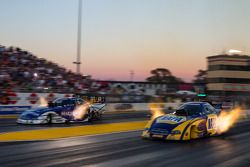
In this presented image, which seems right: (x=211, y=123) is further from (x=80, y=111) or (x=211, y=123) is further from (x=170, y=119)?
(x=80, y=111)

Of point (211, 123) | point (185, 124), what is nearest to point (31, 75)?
point (211, 123)

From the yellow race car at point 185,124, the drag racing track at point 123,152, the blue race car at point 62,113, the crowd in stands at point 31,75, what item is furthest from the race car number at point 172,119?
the crowd in stands at point 31,75

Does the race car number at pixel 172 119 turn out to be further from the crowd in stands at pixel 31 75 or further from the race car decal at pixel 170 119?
the crowd in stands at pixel 31 75

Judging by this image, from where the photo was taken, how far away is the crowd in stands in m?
24.4

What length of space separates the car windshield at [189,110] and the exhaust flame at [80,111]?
6.95 m

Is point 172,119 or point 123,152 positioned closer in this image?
point 123,152

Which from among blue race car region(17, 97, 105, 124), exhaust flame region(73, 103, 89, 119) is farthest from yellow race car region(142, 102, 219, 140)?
exhaust flame region(73, 103, 89, 119)

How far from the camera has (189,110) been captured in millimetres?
13406

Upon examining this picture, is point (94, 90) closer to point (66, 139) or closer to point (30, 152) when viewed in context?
point (66, 139)

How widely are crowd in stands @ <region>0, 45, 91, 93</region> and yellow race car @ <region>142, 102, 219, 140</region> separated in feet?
43.7

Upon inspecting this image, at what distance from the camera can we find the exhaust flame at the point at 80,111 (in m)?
18.8

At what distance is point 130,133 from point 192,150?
4336 millimetres

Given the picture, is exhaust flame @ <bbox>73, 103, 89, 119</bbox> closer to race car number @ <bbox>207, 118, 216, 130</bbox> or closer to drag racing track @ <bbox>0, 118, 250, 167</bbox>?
drag racing track @ <bbox>0, 118, 250, 167</bbox>

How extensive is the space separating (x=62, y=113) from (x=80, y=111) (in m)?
1.22
